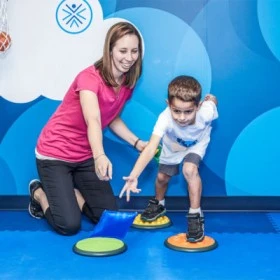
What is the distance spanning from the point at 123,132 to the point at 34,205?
64 cm

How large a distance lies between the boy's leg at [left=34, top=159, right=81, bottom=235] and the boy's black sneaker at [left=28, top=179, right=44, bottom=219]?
0.10 meters

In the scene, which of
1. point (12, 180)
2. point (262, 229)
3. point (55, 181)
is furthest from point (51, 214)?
point (262, 229)

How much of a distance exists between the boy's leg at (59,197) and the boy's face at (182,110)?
64cm

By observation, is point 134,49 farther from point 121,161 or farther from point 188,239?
point 188,239

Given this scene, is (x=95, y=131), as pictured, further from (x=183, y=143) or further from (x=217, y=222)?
(x=217, y=222)

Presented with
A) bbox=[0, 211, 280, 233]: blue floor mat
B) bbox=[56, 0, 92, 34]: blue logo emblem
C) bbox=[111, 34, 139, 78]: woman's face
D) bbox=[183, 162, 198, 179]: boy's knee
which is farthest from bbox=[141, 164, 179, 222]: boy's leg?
bbox=[56, 0, 92, 34]: blue logo emblem

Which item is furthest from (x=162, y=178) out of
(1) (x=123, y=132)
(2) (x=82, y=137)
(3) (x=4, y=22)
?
(3) (x=4, y=22)

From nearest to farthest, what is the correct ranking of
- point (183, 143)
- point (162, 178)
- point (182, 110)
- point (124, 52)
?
point (182, 110)
point (124, 52)
point (183, 143)
point (162, 178)

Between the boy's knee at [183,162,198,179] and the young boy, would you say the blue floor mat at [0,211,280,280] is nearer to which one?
the young boy

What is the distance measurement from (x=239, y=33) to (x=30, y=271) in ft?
5.64

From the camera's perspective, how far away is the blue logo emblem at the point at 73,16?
9.73 ft

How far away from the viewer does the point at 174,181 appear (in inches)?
121

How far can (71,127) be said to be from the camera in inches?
108

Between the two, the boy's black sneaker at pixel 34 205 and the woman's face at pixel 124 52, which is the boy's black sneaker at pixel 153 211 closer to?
the boy's black sneaker at pixel 34 205
